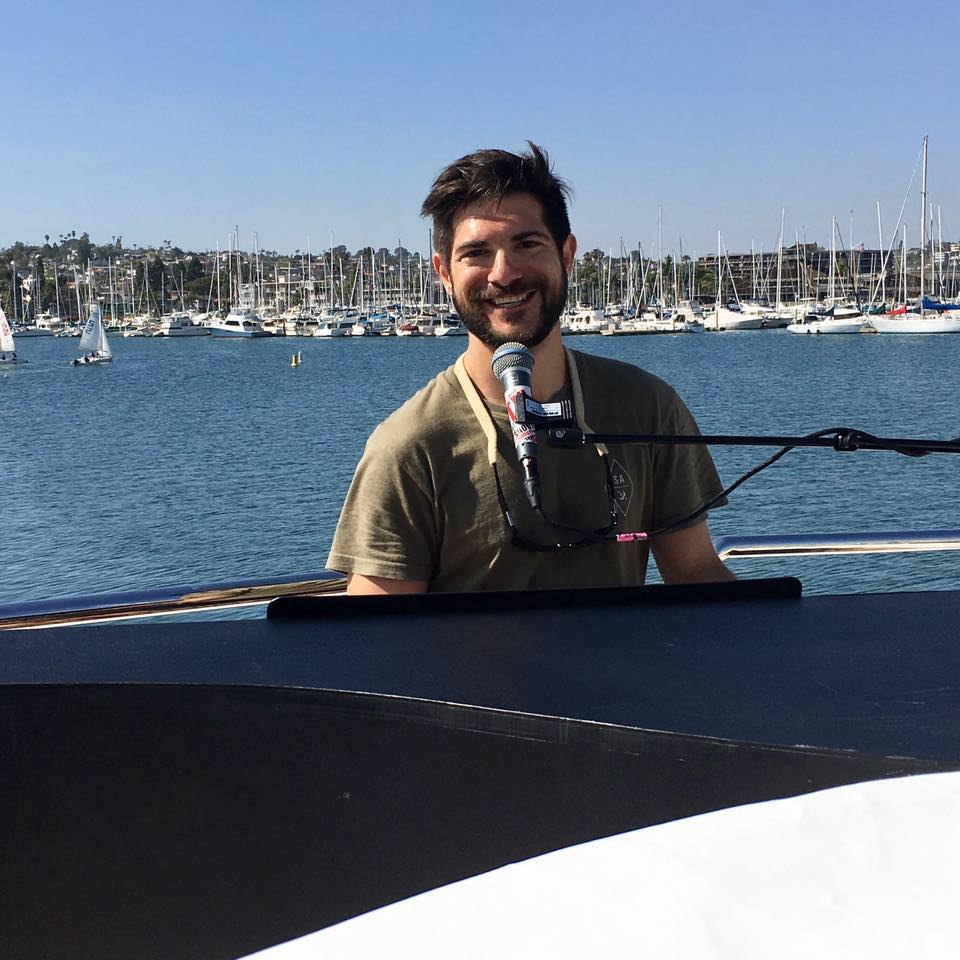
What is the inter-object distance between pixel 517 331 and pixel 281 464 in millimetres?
20007

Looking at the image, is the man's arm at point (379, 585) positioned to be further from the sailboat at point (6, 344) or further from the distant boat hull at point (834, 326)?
the distant boat hull at point (834, 326)

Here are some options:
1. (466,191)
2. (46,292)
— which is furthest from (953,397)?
(46,292)

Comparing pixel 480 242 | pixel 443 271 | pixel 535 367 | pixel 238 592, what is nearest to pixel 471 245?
pixel 480 242

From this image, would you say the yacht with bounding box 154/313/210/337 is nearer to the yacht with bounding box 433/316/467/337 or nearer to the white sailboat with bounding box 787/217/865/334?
the yacht with bounding box 433/316/467/337

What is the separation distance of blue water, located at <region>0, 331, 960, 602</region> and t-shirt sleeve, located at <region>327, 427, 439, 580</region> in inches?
333

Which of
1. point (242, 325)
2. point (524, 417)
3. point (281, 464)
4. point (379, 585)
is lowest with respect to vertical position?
point (281, 464)

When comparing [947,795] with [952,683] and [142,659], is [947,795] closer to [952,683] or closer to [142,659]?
[952,683]

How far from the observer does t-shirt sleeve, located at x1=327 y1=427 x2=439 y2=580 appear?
2.12 metres

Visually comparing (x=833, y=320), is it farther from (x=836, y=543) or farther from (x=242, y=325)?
(x=836, y=543)

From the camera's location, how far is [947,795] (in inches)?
33.1

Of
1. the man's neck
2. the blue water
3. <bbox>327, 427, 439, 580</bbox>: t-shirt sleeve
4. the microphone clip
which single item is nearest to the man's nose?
the man's neck

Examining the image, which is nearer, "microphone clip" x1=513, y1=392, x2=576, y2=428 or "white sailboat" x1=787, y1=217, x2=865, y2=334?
"microphone clip" x1=513, y1=392, x2=576, y2=428

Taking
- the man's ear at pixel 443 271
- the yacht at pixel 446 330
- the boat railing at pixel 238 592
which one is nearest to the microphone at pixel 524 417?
the boat railing at pixel 238 592

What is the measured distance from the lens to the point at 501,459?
6.99 ft
